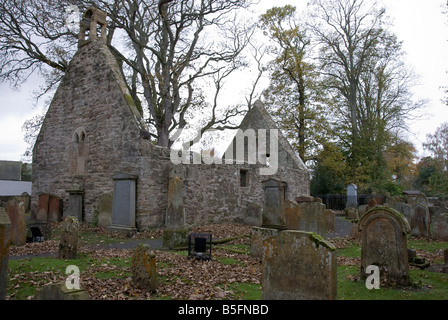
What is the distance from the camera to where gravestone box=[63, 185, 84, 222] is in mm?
12664

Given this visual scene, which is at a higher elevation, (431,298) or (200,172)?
(200,172)

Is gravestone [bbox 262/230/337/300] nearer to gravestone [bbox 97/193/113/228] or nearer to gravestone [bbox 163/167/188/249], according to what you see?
gravestone [bbox 163/167/188/249]

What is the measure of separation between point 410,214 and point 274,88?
53.8 feet

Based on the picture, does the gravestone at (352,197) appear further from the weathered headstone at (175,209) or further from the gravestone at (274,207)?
the weathered headstone at (175,209)

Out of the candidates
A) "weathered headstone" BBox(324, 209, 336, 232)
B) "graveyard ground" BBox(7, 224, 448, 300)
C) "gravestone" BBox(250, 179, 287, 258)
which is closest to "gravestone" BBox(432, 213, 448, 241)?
"graveyard ground" BBox(7, 224, 448, 300)

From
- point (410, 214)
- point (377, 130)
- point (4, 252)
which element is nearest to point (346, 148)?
point (377, 130)

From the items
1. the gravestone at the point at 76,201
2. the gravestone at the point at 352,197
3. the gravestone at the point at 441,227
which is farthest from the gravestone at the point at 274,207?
A: the gravestone at the point at 352,197

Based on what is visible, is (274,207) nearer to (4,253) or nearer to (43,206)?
(4,253)

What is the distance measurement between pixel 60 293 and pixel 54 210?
11.2 meters

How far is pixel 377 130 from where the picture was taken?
83.5 feet

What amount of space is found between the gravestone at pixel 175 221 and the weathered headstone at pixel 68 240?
7.54 feet

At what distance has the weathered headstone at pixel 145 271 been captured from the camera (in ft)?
16.6

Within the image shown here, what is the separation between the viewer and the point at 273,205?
11.2 meters
